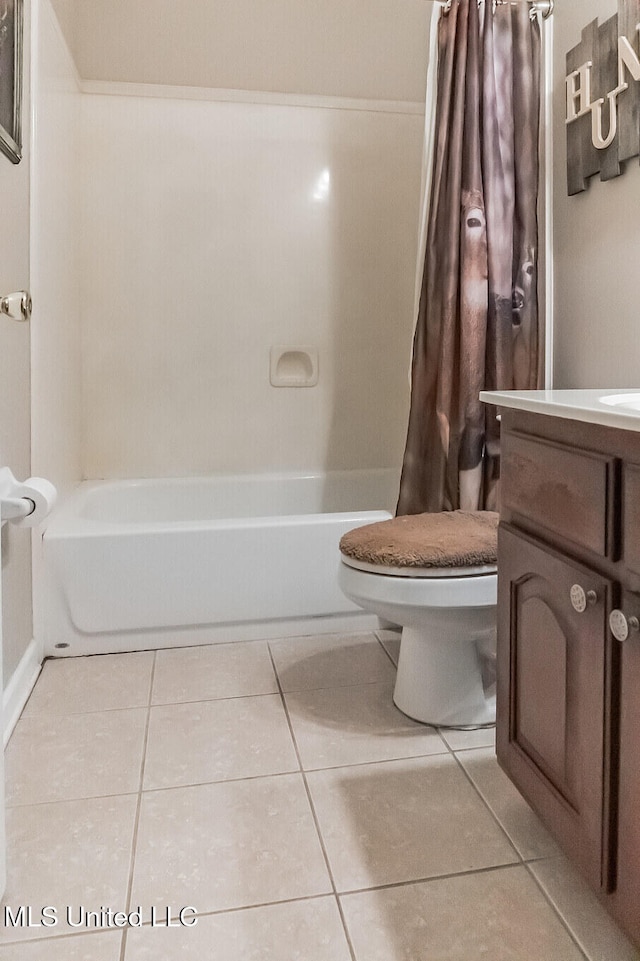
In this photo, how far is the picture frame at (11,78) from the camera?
150cm

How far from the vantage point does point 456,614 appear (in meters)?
1.46

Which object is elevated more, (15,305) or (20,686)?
(15,305)

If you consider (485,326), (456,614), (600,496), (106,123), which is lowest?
(456,614)

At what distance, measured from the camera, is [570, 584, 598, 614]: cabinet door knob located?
899 millimetres

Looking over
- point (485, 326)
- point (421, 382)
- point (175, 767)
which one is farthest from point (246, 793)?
point (485, 326)

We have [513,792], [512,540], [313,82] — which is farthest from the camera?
[313,82]

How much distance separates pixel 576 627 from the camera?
948mm

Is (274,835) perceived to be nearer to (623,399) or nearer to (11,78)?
(623,399)

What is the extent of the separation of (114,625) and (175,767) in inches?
25.7

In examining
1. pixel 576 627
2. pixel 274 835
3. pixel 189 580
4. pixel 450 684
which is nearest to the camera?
pixel 576 627

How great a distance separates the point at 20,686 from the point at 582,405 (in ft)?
4.78

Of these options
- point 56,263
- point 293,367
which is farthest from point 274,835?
point 293,367

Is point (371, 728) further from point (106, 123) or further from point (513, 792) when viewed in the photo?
point (106, 123)

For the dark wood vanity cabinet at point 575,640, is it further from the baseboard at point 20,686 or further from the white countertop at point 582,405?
the baseboard at point 20,686
